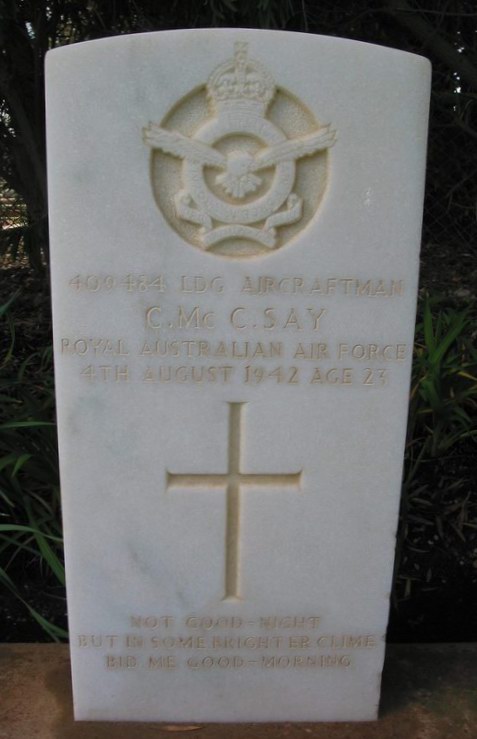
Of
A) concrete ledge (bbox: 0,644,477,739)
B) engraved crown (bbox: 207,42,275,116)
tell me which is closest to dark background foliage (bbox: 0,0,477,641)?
concrete ledge (bbox: 0,644,477,739)

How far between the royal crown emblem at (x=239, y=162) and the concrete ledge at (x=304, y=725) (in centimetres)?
130

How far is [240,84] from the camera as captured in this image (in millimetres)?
1525

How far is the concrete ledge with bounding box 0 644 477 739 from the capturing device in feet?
6.20

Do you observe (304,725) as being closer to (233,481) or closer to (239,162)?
(233,481)

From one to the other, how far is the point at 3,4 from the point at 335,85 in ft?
7.53

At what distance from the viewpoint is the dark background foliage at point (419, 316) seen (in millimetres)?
2531

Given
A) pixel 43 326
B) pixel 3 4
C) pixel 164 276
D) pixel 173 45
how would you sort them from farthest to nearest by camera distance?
pixel 43 326 < pixel 3 4 < pixel 164 276 < pixel 173 45

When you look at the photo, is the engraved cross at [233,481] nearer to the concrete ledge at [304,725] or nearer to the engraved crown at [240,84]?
the concrete ledge at [304,725]

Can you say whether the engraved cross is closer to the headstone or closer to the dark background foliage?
the headstone

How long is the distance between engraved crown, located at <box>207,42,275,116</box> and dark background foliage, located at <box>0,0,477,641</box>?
1415 millimetres

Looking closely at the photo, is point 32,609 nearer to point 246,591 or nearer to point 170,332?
point 246,591

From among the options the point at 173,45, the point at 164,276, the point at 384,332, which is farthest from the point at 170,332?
the point at 173,45

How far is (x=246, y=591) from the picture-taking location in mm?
1855

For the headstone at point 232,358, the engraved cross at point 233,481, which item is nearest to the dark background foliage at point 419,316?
the headstone at point 232,358
